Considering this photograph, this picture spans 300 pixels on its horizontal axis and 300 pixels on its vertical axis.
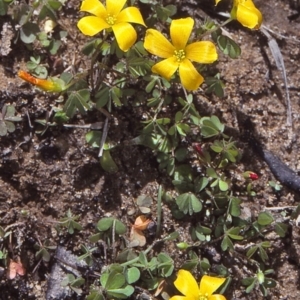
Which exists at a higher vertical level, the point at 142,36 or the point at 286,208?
the point at 142,36

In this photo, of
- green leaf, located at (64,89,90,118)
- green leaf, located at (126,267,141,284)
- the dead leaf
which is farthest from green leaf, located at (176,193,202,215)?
the dead leaf

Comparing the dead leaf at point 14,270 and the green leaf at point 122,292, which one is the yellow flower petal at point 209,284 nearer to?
the green leaf at point 122,292

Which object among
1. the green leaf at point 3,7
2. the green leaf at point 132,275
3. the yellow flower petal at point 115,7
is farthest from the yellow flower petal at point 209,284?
the green leaf at point 3,7

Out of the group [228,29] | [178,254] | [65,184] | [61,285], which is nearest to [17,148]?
[65,184]

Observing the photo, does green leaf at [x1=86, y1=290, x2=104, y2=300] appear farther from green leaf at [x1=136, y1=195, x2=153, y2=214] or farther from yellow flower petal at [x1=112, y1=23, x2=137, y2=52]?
yellow flower petal at [x1=112, y1=23, x2=137, y2=52]

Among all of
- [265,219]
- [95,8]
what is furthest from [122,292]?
[95,8]

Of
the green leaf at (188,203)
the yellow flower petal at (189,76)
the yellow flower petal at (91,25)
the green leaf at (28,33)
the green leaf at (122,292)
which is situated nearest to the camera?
the yellow flower petal at (91,25)

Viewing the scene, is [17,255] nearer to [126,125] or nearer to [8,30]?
[126,125]
